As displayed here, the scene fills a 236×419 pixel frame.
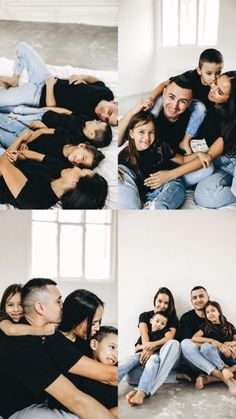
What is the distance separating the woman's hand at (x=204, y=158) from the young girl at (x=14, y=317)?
872 millimetres

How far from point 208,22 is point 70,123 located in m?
0.68

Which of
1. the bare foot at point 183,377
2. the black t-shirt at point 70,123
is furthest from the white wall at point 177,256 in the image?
the black t-shirt at point 70,123

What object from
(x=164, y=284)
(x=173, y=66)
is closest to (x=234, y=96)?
(x=173, y=66)

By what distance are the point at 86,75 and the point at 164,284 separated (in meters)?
0.89

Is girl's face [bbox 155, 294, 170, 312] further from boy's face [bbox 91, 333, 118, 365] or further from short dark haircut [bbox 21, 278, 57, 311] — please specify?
short dark haircut [bbox 21, 278, 57, 311]

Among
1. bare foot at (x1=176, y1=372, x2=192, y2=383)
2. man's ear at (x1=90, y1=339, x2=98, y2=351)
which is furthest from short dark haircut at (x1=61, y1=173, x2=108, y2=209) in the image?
→ bare foot at (x1=176, y1=372, x2=192, y2=383)

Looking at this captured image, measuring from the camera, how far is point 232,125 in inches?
74.0

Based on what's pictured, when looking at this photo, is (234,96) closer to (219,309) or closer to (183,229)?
(183,229)

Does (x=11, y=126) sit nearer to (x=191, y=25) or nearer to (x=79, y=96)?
(x=79, y=96)

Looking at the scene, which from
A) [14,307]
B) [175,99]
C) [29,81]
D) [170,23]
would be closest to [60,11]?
[29,81]

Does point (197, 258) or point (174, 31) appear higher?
point (174, 31)

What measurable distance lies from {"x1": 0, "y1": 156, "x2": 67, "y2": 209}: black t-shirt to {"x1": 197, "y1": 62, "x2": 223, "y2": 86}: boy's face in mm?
648

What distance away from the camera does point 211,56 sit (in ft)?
6.09

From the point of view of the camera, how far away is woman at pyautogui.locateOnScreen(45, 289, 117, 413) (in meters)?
1.81
